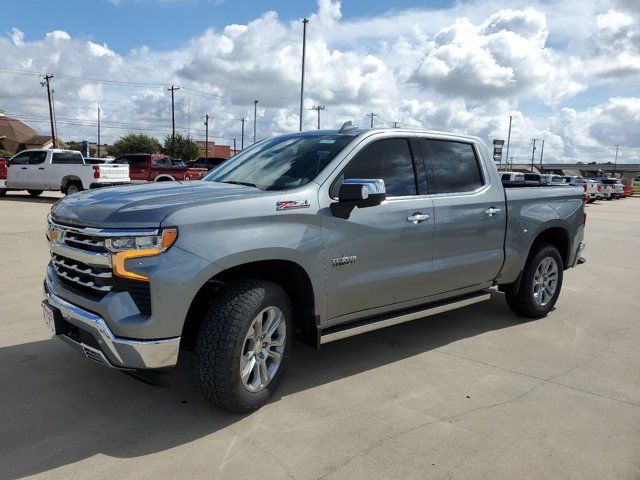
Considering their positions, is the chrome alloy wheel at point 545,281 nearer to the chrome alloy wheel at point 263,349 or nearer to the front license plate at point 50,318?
the chrome alloy wheel at point 263,349

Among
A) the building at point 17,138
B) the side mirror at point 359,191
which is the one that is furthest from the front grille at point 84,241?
the building at point 17,138

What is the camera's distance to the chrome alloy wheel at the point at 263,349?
131 inches

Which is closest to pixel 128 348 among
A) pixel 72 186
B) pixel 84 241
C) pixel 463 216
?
pixel 84 241

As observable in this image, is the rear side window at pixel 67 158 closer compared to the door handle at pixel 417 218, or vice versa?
the door handle at pixel 417 218

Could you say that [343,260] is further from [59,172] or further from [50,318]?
[59,172]

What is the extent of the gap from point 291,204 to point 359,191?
46cm

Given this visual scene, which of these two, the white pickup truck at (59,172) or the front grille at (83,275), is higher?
the white pickup truck at (59,172)

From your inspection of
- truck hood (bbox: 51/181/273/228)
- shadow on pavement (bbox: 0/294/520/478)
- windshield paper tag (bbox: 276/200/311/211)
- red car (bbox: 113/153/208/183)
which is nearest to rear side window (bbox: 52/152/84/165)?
red car (bbox: 113/153/208/183)

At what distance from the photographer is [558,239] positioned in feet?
19.6

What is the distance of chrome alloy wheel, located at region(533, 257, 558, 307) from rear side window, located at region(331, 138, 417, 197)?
2.17 metres

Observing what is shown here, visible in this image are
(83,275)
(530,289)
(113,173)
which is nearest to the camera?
(83,275)

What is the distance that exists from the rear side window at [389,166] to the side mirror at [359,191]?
28 centimetres

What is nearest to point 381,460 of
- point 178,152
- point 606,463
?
point 606,463

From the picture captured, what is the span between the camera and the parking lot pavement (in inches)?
113
